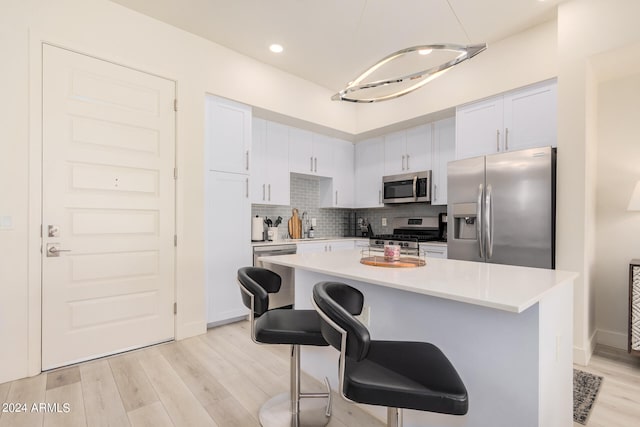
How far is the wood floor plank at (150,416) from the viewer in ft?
5.66

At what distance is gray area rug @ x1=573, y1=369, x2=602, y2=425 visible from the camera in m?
1.82

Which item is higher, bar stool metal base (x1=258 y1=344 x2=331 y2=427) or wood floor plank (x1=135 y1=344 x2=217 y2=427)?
bar stool metal base (x1=258 y1=344 x2=331 y2=427)

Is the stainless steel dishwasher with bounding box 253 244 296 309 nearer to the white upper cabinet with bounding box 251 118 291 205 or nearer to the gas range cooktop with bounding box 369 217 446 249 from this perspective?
the white upper cabinet with bounding box 251 118 291 205

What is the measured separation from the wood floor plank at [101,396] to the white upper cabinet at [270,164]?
2163 millimetres

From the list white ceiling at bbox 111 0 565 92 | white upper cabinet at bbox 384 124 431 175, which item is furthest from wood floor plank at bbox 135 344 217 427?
white upper cabinet at bbox 384 124 431 175

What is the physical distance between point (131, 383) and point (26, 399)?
0.57 meters

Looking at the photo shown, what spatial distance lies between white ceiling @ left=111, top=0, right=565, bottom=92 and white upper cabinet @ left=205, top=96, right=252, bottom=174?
0.62 meters

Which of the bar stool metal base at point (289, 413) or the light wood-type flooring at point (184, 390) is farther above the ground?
the bar stool metal base at point (289, 413)

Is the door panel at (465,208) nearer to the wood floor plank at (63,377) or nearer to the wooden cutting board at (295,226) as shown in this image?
the wooden cutting board at (295,226)

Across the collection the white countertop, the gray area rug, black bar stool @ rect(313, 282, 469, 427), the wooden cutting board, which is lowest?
the gray area rug

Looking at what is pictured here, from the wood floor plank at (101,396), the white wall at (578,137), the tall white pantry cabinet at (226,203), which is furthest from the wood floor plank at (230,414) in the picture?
the white wall at (578,137)

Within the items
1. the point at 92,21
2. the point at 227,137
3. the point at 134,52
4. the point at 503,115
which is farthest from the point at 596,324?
the point at 92,21

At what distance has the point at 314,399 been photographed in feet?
6.45

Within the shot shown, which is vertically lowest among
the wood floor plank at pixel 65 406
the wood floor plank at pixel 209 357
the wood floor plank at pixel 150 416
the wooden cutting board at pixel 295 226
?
the wood floor plank at pixel 209 357
